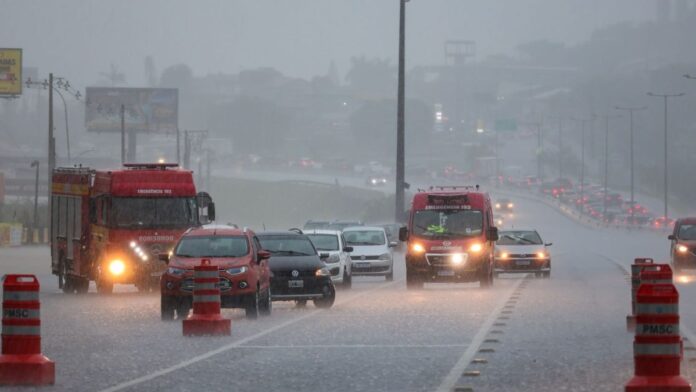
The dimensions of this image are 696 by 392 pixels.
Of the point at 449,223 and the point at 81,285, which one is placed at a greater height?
the point at 449,223

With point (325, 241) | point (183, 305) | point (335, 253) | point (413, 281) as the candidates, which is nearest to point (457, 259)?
point (413, 281)

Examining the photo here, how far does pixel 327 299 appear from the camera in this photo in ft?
107

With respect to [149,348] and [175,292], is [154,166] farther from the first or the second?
[149,348]

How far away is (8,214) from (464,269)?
82.8 metres

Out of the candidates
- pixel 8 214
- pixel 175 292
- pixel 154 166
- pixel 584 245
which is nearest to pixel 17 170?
pixel 8 214

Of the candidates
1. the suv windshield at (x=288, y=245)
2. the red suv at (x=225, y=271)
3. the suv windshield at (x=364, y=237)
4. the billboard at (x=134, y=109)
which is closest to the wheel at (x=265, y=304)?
the red suv at (x=225, y=271)

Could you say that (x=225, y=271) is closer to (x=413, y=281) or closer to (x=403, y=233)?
(x=403, y=233)

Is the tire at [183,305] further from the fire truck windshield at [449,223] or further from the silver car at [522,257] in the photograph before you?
the silver car at [522,257]

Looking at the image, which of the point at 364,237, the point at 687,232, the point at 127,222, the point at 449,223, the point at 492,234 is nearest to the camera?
the point at 127,222

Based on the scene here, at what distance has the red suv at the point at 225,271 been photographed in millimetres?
29172

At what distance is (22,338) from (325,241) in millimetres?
23852

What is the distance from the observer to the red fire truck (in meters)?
39.0

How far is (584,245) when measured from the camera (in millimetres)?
92188

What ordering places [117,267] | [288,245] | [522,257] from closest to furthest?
[288,245], [117,267], [522,257]
